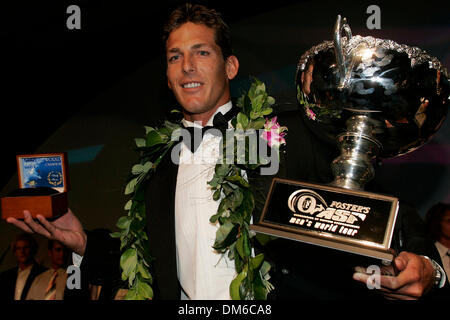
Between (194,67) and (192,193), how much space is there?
0.40 m

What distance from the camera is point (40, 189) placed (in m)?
1.59

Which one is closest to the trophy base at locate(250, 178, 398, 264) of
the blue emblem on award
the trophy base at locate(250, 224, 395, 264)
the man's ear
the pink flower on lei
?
the trophy base at locate(250, 224, 395, 264)

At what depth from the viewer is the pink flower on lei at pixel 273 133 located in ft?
4.27

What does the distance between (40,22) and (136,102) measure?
2.85 feet

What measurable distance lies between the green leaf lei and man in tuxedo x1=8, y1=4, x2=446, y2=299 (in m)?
0.05

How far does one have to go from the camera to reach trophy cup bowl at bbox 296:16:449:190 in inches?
36.9

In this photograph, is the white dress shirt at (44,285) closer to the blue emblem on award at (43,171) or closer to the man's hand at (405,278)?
the blue emblem on award at (43,171)

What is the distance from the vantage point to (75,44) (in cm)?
257

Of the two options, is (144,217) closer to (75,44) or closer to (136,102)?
(75,44)

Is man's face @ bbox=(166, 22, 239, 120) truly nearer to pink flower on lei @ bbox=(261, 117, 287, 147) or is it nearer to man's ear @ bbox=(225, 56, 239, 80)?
man's ear @ bbox=(225, 56, 239, 80)

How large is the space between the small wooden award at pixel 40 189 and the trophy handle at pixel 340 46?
103cm

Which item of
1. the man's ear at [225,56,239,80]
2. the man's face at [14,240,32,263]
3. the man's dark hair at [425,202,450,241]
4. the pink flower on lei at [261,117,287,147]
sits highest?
the man's ear at [225,56,239,80]

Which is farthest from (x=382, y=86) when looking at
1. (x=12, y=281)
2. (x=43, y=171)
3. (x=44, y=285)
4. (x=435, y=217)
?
(x=12, y=281)

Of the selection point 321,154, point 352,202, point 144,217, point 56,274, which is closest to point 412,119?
point 352,202
